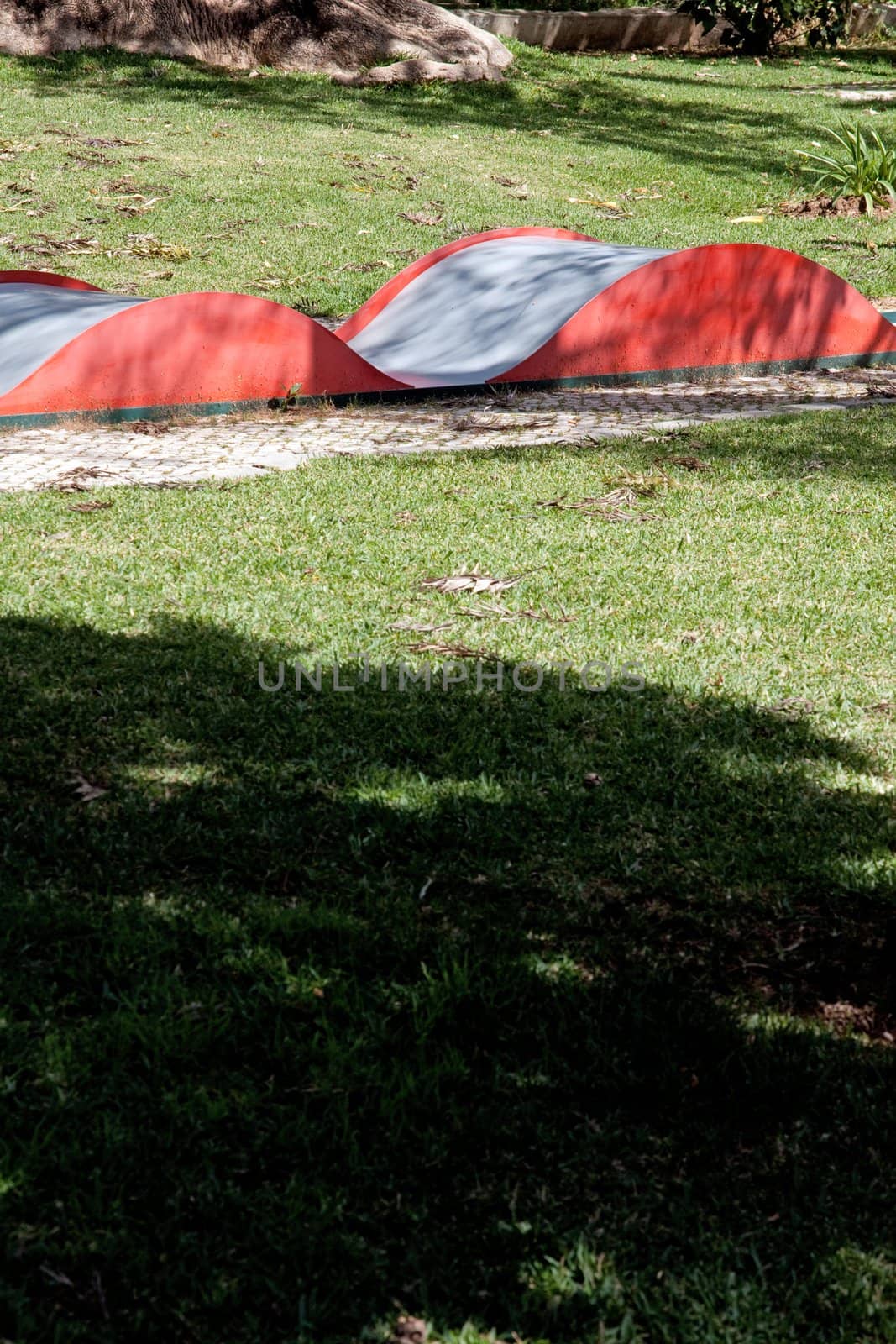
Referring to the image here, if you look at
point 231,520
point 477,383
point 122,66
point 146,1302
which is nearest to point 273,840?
point 146,1302

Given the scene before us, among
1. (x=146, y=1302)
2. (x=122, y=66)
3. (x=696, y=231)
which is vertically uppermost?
(x=122, y=66)

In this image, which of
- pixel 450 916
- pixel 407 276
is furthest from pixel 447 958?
pixel 407 276

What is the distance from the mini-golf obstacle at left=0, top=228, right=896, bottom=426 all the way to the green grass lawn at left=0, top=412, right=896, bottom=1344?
2801 mm

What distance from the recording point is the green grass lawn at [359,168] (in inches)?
495

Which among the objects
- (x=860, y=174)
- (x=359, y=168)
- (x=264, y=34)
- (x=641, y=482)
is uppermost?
(x=264, y=34)

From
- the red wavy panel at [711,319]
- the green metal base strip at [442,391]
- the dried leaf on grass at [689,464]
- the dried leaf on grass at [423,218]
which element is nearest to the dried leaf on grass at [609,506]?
the dried leaf on grass at [689,464]

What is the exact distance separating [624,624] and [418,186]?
1244 centimetres

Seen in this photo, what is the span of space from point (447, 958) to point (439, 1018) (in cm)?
20

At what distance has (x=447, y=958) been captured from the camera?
9.31ft

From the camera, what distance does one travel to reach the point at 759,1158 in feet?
7.65

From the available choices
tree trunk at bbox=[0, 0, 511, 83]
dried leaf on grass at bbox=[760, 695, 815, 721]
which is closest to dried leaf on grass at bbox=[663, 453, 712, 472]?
dried leaf on grass at bbox=[760, 695, 815, 721]

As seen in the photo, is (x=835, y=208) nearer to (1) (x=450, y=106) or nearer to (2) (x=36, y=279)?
(1) (x=450, y=106)

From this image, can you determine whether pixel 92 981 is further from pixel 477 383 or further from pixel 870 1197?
pixel 477 383

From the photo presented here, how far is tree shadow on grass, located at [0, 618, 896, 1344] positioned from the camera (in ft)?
6.88
